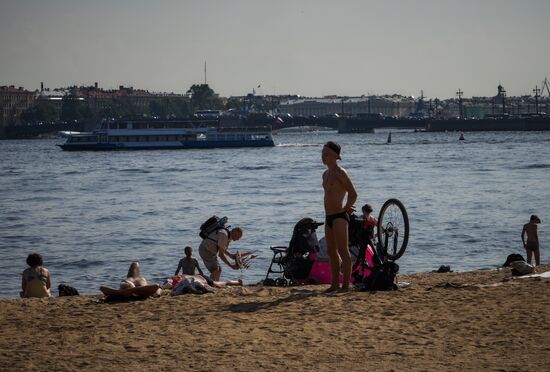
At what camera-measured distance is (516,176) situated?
55.5m

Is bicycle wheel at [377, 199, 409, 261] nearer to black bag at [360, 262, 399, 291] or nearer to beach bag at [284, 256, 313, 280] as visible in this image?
black bag at [360, 262, 399, 291]

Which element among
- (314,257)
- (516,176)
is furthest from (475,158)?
(314,257)

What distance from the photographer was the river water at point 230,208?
22.6 meters

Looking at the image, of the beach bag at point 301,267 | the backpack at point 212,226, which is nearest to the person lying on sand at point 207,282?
the beach bag at point 301,267

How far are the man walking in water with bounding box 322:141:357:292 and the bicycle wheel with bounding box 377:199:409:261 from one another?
0.81 meters

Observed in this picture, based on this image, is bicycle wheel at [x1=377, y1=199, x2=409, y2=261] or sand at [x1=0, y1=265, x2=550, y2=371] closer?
sand at [x1=0, y1=265, x2=550, y2=371]

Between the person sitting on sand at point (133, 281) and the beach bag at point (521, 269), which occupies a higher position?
the person sitting on sand at point (133, 281)

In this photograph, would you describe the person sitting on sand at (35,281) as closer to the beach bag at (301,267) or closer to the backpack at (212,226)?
the backpack at (212,226)

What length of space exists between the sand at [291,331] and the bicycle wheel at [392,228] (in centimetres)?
56

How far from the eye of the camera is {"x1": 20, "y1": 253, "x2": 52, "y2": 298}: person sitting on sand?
12.0 metres

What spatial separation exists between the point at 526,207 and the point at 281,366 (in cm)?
2876

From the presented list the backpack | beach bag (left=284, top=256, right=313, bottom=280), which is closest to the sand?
beach bag (left=284, top=256, right=313, bottom=280)

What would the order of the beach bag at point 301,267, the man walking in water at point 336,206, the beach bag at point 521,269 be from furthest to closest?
the beach bag at point 521,269 → the beach bag at point 301,267 → the man walking in water at point 336,206

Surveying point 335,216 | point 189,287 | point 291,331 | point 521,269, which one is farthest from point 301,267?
point 291,331
